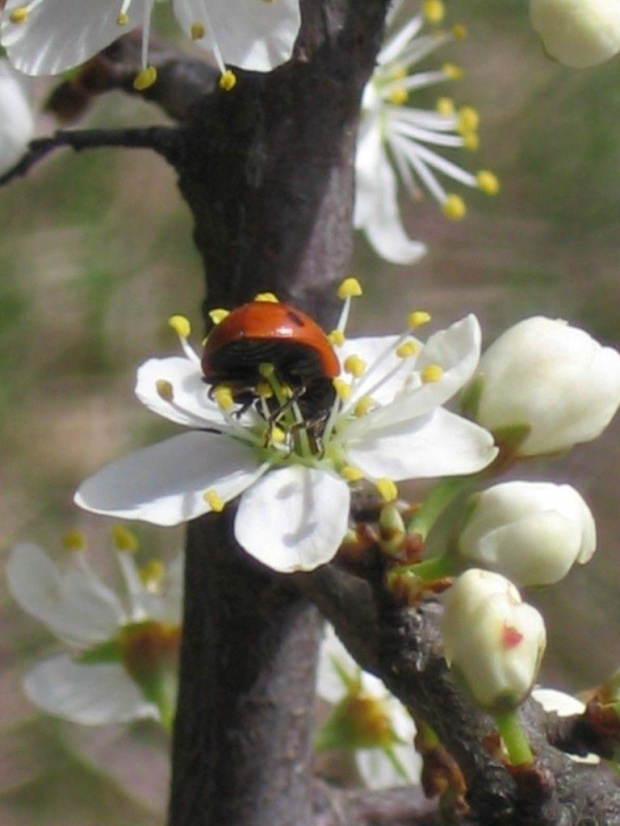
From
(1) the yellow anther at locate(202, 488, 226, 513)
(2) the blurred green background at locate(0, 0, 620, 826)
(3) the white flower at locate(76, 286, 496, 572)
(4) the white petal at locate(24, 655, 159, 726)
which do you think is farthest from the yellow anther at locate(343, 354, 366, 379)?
(2) the blurred green background at locate(0, 0, 620, 826)

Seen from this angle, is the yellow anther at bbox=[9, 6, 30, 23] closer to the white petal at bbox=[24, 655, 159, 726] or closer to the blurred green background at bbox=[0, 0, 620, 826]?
the white petal at bbox=[24, 655, 159, 726]

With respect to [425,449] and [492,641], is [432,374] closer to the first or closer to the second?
[425,449]

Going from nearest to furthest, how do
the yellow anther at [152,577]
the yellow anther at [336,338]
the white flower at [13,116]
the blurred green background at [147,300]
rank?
the yellow anther at [336,338]
the white flower at [13,116]
the yellow anther at [152,577]
the blurred green background at [147,300]

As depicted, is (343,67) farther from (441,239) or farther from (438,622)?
(441,239)

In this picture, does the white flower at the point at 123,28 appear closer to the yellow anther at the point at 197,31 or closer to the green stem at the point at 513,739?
the yellow anther at the point at 197,31

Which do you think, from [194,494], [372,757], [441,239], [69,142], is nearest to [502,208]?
[441,239]

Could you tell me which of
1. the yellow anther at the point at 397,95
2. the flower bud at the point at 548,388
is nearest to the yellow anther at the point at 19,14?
the flower bud at the point at 548,388
